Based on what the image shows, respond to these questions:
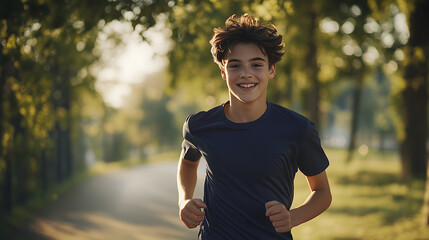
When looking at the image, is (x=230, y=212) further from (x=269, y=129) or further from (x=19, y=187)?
(x=19, y=187)

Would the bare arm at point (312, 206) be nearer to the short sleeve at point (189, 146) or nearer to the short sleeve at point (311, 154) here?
the short sleeve at point (311, 154)

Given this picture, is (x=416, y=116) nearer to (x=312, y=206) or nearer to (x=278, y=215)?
(x=312, y=206)

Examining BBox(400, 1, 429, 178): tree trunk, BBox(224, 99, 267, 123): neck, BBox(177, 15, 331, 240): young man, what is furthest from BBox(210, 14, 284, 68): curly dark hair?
BBox(400, 1, 429, 178): tree trunk

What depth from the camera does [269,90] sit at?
18.2 metres

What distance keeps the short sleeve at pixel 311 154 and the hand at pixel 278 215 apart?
11.5 inches

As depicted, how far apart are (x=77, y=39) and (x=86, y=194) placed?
1151 cm

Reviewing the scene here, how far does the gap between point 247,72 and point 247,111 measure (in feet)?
0.69

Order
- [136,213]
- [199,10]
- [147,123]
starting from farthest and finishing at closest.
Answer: [147,123] → [136,213] → [199,10]

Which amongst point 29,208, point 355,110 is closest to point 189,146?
point 29,208

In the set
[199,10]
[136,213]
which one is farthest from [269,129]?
[136,213]

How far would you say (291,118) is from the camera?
251cm

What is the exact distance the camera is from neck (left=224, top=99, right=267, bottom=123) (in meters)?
2.58

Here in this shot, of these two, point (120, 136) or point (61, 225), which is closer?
point (61, 225)

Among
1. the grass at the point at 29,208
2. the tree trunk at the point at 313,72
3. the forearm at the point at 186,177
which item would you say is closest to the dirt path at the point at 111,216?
the grass at the point at 29,208
